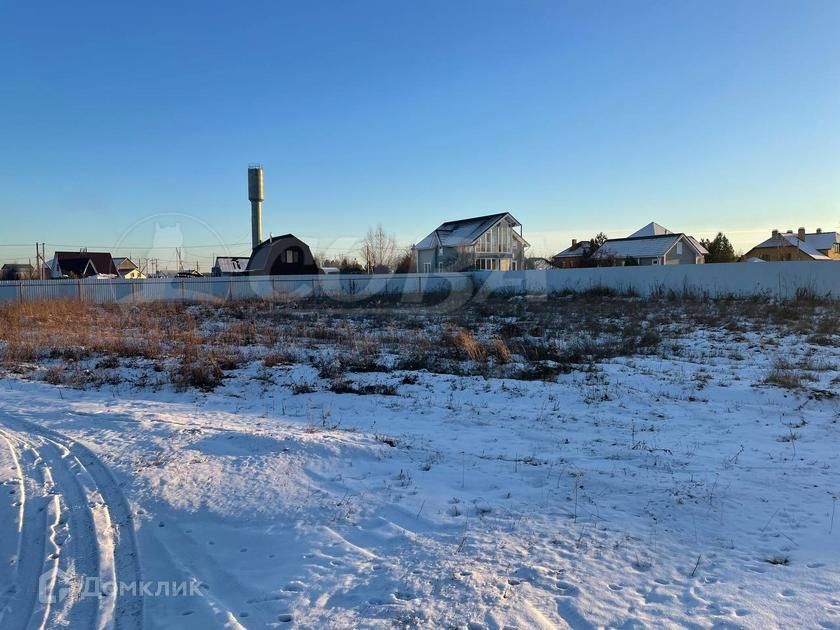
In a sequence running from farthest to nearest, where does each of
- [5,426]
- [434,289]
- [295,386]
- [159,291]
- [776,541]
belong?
[434,289] → [159,291] → [295,386] → [5,426] → [776,541]

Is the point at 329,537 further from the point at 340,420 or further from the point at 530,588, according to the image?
the point at 340,420

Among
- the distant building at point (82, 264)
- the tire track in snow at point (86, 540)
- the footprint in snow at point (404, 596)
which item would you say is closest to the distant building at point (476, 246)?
the distant building at point (82, 264)

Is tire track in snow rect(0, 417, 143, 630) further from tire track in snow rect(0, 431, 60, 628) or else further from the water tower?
the water tower

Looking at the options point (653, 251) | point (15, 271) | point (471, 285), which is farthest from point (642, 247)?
point (15, 271)

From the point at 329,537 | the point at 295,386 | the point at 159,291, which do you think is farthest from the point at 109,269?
the point at 329,537

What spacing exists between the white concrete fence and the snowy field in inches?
656

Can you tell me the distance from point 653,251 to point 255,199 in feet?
126

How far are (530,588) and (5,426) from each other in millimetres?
5719

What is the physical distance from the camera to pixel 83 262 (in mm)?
58000

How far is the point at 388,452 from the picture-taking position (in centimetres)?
475

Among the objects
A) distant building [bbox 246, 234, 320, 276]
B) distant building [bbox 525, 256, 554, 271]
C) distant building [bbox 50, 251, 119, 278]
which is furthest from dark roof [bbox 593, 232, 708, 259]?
distant building [bbox 50, 251, 119, 278]

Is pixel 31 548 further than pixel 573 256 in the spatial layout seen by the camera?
No

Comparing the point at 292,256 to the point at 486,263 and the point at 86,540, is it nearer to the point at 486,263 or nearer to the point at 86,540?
the point at 486,263

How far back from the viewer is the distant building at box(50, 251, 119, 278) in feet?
185
